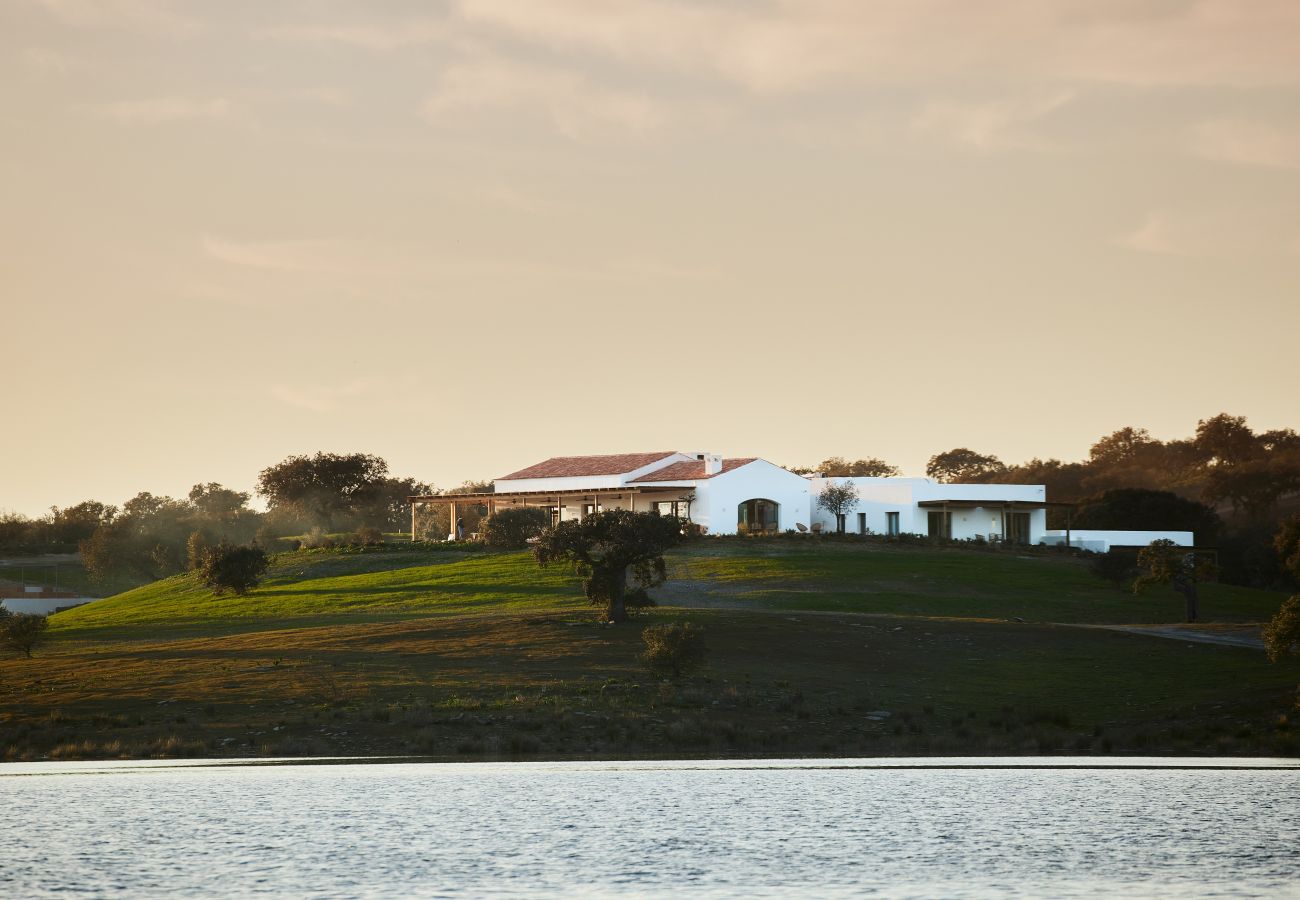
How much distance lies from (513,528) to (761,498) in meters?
13.7

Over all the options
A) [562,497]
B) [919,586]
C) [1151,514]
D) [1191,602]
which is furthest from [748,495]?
[1191,602]

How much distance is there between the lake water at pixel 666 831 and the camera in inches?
366

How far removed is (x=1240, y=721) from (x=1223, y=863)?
50.0ft

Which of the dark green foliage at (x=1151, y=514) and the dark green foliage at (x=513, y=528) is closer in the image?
the dark green foliage at (x=513, y=528)

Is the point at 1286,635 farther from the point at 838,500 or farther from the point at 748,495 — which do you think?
the point at 838,500

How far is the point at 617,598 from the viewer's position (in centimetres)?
3644

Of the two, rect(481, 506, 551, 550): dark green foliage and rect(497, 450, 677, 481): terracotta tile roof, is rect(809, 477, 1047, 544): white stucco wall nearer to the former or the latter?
rect(497, 450, 677, 481): terracotta tile roof

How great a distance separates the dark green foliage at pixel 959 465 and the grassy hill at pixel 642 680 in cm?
7517

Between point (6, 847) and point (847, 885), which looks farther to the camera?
point (6, 847)

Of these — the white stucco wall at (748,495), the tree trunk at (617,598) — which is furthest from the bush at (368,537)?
the tree trunk at (617,598)

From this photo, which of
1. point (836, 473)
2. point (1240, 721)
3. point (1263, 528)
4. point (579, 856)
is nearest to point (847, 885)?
point (579, 856)

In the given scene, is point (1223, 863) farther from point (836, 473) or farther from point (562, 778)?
point (836, 473)

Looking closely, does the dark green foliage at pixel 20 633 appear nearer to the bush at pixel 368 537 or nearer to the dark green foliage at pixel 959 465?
the bush at pixel 368 537

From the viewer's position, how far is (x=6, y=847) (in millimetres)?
11180
